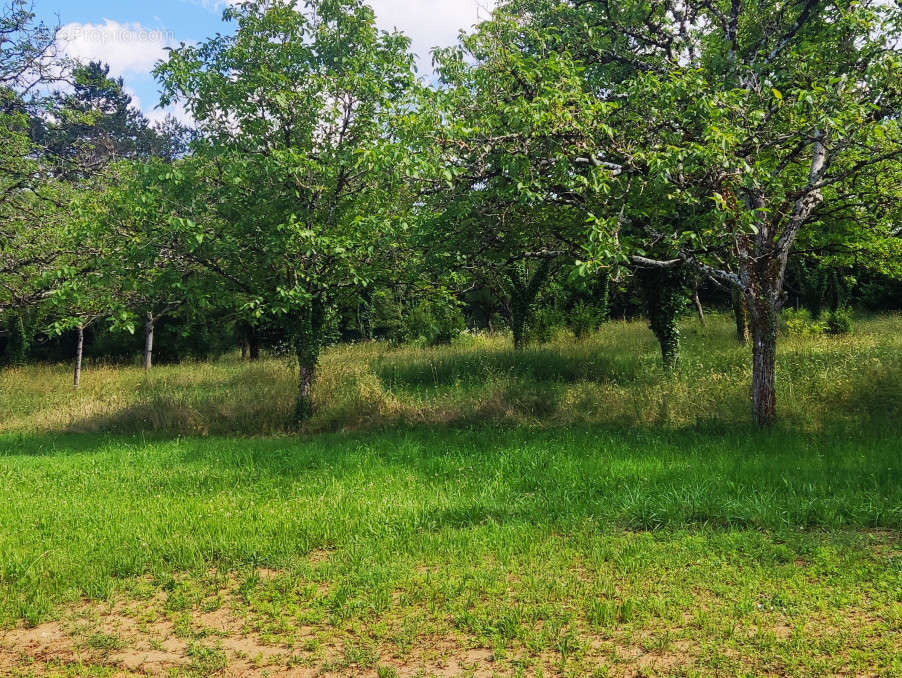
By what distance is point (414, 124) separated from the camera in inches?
354

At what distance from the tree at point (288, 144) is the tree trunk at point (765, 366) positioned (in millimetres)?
6905

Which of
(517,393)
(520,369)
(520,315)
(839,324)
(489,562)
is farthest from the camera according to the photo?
(839,324)

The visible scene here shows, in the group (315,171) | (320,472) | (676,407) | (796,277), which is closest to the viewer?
(320,472)

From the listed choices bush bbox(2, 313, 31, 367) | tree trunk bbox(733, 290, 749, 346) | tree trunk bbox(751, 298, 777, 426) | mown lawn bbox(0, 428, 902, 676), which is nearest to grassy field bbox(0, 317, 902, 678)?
mown lawn bbox(0, 428, 902, 676)

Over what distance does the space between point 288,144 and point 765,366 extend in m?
10.4

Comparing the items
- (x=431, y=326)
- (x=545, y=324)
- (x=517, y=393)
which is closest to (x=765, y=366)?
(x=517, y=393)

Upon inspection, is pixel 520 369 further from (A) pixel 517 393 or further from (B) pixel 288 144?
(B) pixel 288 144

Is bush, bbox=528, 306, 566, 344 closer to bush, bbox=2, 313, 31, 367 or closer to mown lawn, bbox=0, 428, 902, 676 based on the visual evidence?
mown lawn, bbox=0, 428, 902, 676

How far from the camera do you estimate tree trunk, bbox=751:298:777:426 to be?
947cm

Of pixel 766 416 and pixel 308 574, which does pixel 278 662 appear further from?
pixel 766 416

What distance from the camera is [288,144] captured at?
12.4 meters

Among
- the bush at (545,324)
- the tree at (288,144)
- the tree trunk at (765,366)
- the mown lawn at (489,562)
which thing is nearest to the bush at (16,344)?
the tree at (288,144)

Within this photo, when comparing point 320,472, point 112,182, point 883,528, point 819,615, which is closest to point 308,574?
point 320,472

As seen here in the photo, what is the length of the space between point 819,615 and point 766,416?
238 inches
